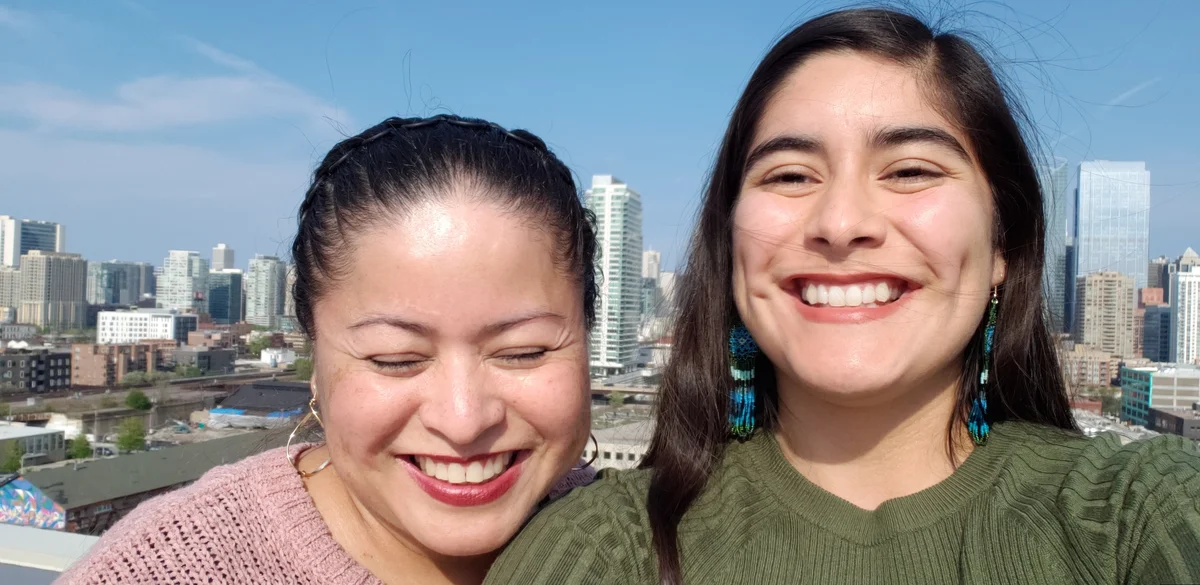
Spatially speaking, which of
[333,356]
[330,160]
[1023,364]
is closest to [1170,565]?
[1023,364]

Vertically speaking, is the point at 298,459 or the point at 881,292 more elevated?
the point at 881,292

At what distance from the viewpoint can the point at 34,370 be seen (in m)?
29.9

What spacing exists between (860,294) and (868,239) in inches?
4.3

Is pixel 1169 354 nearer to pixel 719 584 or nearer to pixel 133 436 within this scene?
pixel 719 584

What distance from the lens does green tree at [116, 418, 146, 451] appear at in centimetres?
2356

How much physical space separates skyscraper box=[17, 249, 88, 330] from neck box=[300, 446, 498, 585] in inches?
2618

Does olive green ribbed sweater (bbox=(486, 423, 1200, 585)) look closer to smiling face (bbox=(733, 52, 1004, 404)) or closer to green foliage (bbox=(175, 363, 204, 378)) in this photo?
smiling face (bbox=(733, 52, 1004, 404))

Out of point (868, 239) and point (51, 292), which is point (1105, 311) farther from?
point (51, 292)

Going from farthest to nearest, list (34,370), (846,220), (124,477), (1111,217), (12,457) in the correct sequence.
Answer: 1. (34,370)
2. (12,457)
3. (124,477)
4. (1111,217)
5. (846,220)

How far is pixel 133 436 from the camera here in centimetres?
2381

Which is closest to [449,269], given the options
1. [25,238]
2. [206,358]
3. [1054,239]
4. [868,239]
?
[868,239]

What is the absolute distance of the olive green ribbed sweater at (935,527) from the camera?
4.11 feet

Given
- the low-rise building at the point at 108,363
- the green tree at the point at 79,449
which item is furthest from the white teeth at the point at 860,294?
the low-rise building at the point at 108,363

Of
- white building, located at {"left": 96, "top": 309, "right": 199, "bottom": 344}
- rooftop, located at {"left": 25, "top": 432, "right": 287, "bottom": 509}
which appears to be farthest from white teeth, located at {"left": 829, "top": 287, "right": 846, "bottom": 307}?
white building, located at {"left": 96, "top": 309, "right": 199, "bottom": 344}
